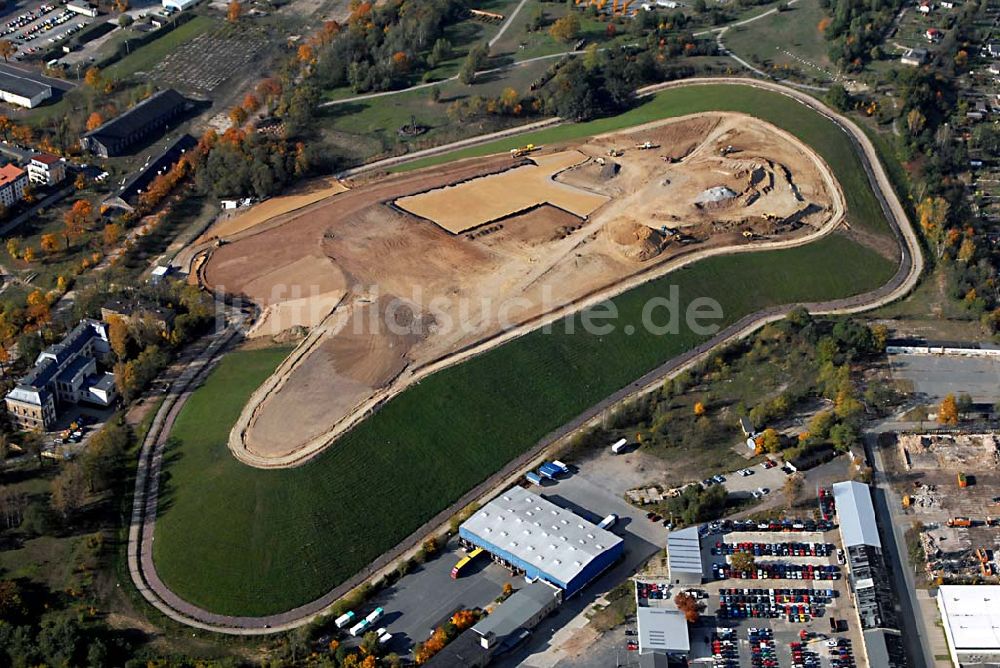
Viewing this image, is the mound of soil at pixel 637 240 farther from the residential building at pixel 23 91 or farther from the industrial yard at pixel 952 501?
the residential building at pixel 23 91

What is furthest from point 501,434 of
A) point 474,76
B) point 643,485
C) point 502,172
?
point 474,76

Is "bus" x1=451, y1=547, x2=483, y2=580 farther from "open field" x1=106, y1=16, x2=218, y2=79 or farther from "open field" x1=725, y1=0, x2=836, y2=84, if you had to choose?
"open field" x1=106, y1=16, x2=218, y2=79

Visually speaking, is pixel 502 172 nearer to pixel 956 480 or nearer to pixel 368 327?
pixel 368 327

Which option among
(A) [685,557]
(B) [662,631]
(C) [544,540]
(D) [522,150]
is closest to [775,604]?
(A) [685,557]

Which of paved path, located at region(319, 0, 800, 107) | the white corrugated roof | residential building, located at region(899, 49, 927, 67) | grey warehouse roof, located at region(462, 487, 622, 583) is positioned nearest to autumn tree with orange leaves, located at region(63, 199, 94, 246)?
paved path, located at region(319, 0, 800, 107)

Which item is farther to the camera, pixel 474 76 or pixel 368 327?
pixel 474 76

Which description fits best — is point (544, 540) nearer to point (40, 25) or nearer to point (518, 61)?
point (518, 61)

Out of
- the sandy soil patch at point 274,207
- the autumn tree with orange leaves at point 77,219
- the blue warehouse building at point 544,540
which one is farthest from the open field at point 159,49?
the blue warehouse building at point 544,540
